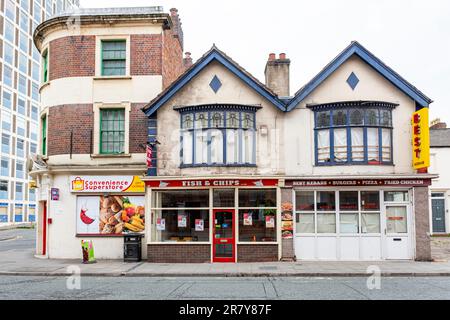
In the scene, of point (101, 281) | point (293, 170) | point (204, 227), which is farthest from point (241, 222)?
point (101, 281)

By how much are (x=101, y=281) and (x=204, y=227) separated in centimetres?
536

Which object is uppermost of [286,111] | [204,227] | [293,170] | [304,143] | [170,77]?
[170,77]

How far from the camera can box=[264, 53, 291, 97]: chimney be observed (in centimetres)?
2033

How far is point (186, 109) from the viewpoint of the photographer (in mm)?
17938

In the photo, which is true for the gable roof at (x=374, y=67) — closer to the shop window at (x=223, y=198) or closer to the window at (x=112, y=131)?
the shop window at (x=223, y=198)

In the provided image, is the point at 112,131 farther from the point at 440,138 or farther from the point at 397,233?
the point at 440,138

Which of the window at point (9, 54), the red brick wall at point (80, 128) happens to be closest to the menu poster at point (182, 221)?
the red brick wall at point (80, 128)

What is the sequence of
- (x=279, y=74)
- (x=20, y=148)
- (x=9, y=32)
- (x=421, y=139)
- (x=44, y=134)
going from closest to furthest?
(x=421, y=139), (x=279, y=74), (x=44, y=134), (x=9, y=32), (x=20, y=148)

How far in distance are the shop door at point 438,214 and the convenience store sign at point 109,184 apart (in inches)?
819

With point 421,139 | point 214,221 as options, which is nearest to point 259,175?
point 214,221

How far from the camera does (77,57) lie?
1953 cm

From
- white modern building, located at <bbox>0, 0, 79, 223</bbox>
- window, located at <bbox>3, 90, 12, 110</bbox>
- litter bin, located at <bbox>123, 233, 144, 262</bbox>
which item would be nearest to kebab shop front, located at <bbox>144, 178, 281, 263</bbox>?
litter bin, located at <bbox>123, 233, 144, 262</bbox>

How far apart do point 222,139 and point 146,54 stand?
18.1 feet
